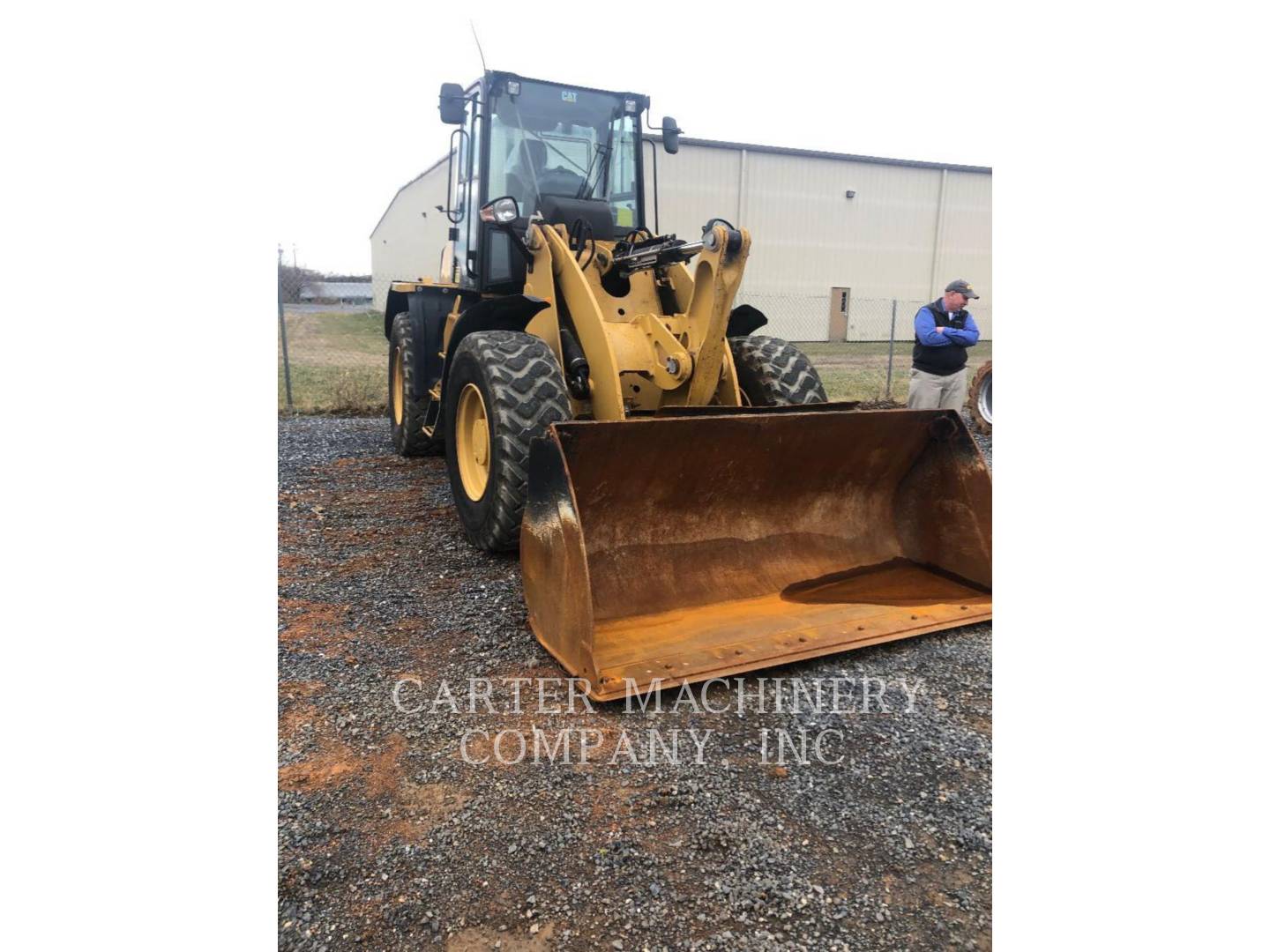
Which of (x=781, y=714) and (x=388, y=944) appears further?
(x=781, y=714)

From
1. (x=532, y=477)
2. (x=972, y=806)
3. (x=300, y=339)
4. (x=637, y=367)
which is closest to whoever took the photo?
(x=972, y=806)

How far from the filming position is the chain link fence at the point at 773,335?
10961 millimetres

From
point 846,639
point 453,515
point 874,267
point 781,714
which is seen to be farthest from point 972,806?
point 874,267

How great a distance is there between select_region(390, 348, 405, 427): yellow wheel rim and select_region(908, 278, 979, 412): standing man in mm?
4546

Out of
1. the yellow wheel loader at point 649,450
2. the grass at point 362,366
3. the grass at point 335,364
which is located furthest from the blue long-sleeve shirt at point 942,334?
the grass at point 335,364

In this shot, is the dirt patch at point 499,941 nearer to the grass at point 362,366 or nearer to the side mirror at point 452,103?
the side mirror at point 452,103

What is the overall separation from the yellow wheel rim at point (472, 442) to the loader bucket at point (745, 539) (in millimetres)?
1219

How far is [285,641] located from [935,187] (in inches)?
997

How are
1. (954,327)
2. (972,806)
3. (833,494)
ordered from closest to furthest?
(972,806) < (833,494) < (954,327)

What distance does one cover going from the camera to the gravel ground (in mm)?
1997

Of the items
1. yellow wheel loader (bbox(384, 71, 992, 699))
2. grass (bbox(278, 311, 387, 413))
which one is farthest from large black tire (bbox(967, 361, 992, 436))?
grass (bbox(278, 311, 387, 413))

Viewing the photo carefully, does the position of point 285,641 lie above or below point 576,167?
below

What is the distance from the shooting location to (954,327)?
6848 millimetres

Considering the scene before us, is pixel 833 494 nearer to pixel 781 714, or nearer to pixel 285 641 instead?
pixel 781 714
